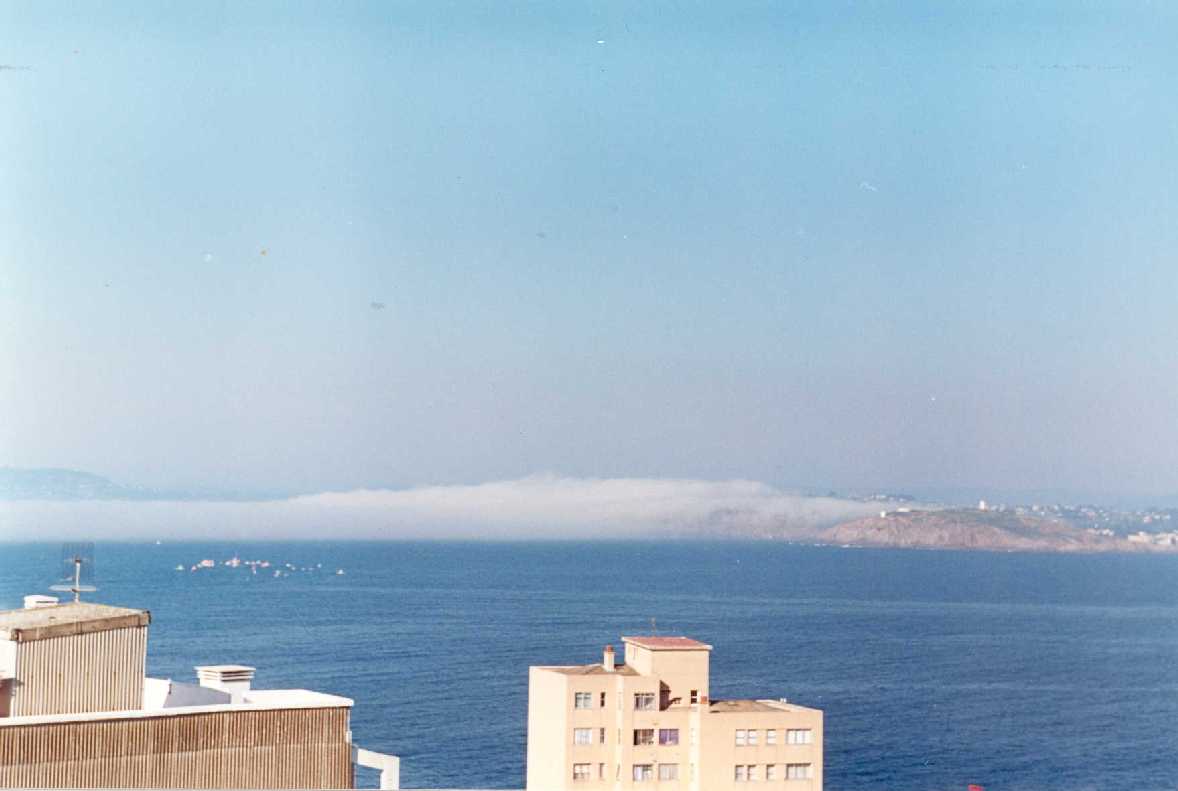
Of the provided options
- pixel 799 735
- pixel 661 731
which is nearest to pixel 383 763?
pixel 799 735

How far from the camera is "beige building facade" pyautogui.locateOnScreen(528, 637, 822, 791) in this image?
32.6ft

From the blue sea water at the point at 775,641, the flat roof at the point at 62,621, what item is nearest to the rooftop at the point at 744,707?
the flat roof at the point at 62,621

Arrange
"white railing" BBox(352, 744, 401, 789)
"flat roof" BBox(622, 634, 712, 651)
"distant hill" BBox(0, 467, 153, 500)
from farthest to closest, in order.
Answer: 1. "distant hill" BBox(0, 467, 153, 500)
2. "flat roof" BBox(622, 634, 712, 651)
3. "white railing" BBox(352, 744, 401, 789)

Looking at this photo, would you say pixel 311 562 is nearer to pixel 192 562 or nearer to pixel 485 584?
pixel 192 562

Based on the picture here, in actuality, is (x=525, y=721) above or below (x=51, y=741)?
below

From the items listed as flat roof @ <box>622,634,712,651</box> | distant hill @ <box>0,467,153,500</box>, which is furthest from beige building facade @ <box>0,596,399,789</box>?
distant hill @ <box>0,467,153,500</box>

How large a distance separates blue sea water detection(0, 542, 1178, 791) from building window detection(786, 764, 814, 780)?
318 inches

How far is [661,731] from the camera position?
34.7 feet

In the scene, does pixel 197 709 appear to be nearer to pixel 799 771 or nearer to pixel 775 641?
pixel 799 771

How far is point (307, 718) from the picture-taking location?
5266mm

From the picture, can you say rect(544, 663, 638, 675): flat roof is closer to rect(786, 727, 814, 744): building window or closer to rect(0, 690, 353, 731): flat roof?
rect(786, 727, 814, 744): building window

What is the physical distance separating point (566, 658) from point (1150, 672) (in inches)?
478

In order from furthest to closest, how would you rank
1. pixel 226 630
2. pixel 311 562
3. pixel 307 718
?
pixel 311 562 → pixel 226 630 → pixel 307 718

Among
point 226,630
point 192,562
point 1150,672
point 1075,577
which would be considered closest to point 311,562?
point 192,562
